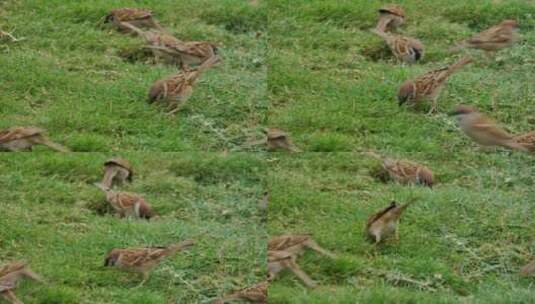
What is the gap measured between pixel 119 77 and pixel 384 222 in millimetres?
2149

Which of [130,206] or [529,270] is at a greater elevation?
[130,206]

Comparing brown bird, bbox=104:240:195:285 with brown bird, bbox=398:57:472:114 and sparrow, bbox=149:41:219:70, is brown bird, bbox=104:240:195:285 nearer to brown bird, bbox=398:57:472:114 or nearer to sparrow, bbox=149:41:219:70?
sparrow, bbox=149:41:219:70

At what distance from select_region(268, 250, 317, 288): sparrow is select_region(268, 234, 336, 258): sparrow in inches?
1.2

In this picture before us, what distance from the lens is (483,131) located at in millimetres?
8281

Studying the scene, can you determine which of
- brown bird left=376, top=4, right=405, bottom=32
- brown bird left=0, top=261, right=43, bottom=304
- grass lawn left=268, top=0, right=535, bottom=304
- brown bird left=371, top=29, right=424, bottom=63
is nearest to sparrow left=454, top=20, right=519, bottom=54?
grass lawn left=268, top=0, right=535, bottom=304

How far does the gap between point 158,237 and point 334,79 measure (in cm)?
174

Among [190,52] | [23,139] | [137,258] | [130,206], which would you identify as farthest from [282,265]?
[190,52]

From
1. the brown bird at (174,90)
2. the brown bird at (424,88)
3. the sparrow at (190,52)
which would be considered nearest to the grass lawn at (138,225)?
the brown bird at (174,90)

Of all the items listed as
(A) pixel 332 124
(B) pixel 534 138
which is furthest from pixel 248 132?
(B) pixel 534 138

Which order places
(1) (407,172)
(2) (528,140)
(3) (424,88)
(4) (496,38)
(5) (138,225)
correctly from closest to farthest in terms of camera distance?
(5) (138,225), (1) (407,172), (2) (528,140), (3) (424,88), (4) (496,38)

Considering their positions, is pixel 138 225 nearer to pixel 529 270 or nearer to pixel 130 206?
pixel 130 206

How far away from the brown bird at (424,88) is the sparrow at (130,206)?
5.55 feet

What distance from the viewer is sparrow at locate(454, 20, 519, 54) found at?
9.06m

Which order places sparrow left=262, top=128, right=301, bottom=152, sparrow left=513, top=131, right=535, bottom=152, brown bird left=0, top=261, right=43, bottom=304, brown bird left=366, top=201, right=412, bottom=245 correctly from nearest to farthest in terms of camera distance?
brown bird left=0, top=261, right=43, bottom=304
brown bird left=366, top=201, right=412, bottom=245
sparrow left=513, top=131, right=535, bottom=152
sparrow left=262, top=128, right=301, bottom=152
